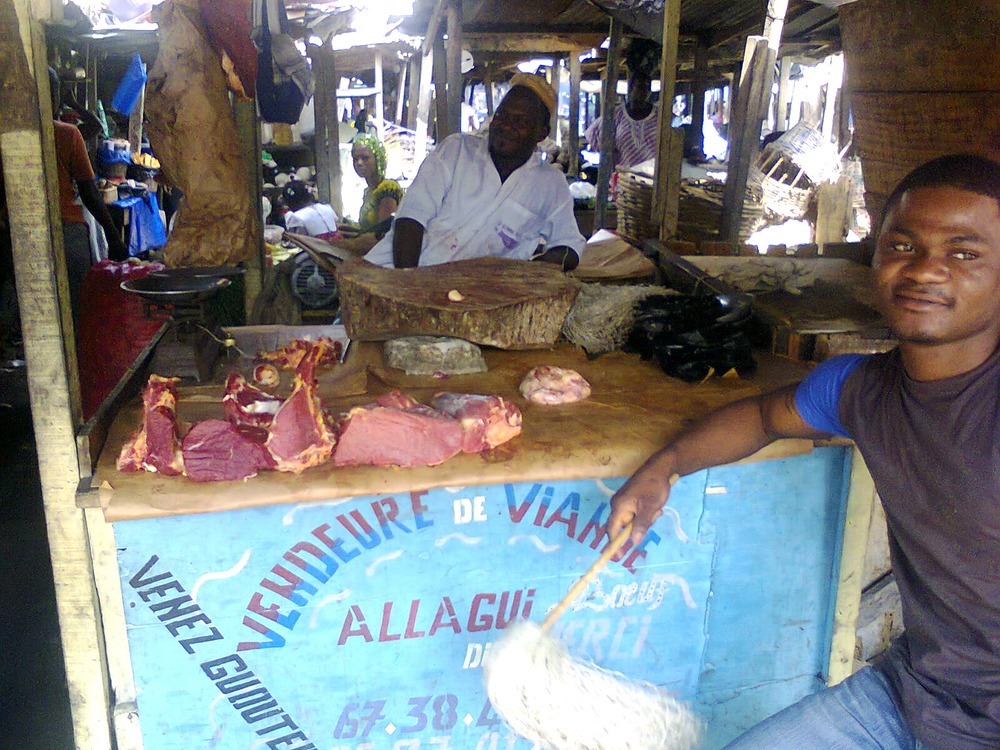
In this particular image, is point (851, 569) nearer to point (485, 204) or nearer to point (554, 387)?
point (554, 387)

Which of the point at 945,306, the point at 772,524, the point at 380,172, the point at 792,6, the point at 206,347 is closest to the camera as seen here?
the point at 945,306

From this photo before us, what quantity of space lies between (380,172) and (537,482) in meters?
5.97

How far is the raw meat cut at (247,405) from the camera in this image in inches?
77.7

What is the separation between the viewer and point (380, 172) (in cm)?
743

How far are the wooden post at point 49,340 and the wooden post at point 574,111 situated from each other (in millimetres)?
8730

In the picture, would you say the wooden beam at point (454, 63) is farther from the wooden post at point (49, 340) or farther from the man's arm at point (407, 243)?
the wooden post at point (49, 340)

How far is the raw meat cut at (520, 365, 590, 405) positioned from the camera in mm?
2342

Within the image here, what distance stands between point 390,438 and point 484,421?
0.82 feet

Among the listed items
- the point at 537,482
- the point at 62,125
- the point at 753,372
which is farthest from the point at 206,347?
the point at 62,125

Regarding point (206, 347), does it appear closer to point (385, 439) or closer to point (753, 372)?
point (385, 439)

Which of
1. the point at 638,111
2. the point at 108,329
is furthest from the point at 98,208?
the point at 638,111

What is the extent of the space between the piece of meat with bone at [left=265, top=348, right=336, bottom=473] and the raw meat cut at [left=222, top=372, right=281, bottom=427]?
0.34ft

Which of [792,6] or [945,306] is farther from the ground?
[792,6]

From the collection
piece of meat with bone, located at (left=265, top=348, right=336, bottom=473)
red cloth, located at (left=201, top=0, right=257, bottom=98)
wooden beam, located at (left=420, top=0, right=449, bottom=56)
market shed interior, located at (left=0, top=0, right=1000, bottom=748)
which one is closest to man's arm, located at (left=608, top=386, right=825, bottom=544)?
market shed interior, located at (left=0, top=0, right=1000, bottom=748)
